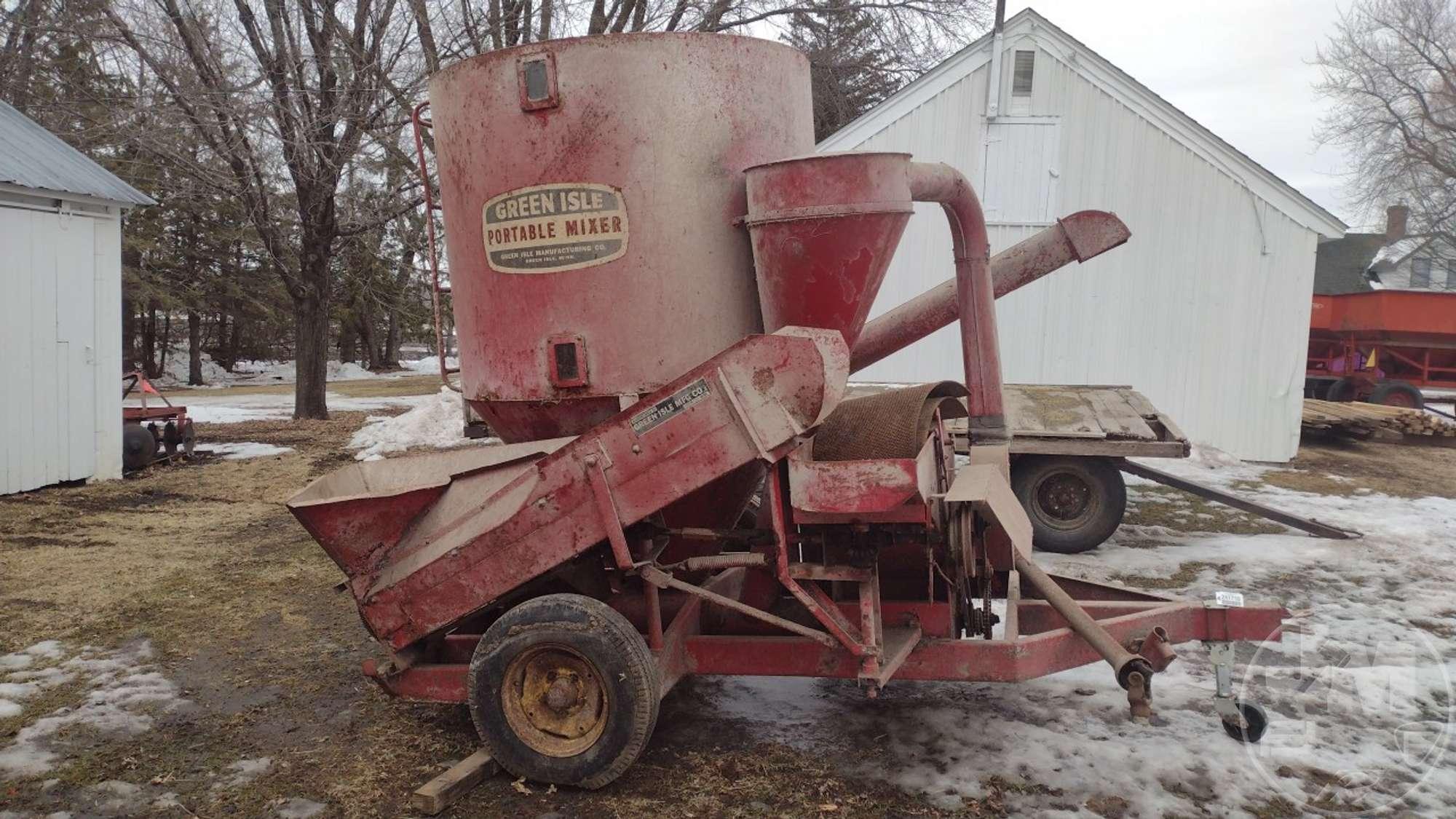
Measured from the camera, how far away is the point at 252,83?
13.8m

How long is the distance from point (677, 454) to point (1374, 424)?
1437cm

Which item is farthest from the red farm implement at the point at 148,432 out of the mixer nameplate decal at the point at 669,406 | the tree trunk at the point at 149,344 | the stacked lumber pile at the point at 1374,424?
the tree trunk at the point at 149,344

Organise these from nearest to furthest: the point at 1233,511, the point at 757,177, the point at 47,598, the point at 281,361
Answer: the point at 757,177, the point at 47,598, the point at 1233,511, the point at 281,361

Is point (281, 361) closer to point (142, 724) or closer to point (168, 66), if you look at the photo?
point (168, 66)

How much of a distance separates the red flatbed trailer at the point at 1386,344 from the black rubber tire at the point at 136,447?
1776cm

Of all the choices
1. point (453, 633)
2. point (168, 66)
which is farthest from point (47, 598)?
point (168, 66)

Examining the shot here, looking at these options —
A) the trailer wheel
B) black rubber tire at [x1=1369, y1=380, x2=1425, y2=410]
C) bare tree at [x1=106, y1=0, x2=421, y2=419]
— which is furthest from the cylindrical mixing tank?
black rubber tire at [x1=1369, y1=380, x2=1425, y2=410]

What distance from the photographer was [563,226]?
4215 mm

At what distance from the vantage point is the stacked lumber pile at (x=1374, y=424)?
14797mm

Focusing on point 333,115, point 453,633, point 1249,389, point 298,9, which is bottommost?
point 453,633

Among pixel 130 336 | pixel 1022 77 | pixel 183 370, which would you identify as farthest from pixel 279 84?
pixel 183 370

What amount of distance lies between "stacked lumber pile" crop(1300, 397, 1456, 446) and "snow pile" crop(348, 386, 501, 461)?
1117 cm

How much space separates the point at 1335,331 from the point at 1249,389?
28.7ft

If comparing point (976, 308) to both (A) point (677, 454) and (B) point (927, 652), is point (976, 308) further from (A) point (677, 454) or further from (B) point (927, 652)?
(A) point (677, 454)
